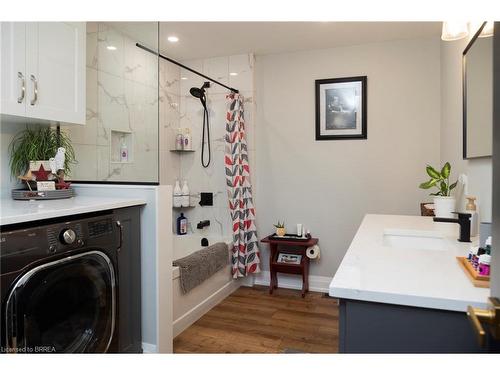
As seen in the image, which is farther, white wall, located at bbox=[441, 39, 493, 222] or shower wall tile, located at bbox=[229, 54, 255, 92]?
shower wall tile, located at bbox=[229, 54, 255, 92]

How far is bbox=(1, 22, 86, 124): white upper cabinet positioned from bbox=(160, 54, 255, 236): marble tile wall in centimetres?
148

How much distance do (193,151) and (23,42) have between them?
213 cm

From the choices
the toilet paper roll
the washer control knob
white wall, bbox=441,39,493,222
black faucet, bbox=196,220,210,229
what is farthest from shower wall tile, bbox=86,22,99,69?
the toilet paper roll

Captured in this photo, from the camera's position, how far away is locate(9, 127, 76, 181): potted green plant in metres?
1.98

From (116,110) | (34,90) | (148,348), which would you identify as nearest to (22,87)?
(34,90)

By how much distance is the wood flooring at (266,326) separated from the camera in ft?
7.48

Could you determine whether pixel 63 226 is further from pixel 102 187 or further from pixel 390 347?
pixel 390 347

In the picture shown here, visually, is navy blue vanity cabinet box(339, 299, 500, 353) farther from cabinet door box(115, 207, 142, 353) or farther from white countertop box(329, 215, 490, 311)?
cabinet door box(115, 207, 142, 353)

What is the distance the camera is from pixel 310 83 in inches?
134

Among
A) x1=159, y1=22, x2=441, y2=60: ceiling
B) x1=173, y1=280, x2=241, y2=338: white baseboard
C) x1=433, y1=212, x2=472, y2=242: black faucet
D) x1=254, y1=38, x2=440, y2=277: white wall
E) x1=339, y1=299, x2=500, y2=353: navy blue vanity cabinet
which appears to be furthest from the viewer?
x1=254, y1=38, x2=440, y2=277: white wall

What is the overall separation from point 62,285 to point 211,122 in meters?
2.49

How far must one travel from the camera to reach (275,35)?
119 inches
